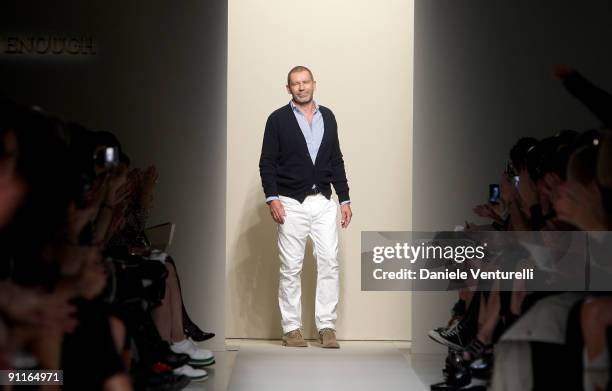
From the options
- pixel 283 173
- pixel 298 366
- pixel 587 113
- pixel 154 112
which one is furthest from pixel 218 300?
pixel 587 113

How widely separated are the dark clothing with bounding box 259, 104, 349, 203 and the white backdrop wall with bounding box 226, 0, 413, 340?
35 centimetres

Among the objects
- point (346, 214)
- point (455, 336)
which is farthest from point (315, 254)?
point (455, 336)

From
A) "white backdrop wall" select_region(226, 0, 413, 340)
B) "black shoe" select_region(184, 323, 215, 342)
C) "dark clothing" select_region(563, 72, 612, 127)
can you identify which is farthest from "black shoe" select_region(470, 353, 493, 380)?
"white backdrop wall" select_region(226, 0, 413, 340)

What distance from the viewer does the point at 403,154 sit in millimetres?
5758

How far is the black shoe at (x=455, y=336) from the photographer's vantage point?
365 cm

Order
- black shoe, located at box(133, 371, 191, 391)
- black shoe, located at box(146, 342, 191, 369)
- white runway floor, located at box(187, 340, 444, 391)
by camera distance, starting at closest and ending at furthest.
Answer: black shoe, located at box(133, 371, 191, 391)
black shoe, located at box(146, 342, 191, 369)
white runway floor, located at box(187, 340, 444, 391)

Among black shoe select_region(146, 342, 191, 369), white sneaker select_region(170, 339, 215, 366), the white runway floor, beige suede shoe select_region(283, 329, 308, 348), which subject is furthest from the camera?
beige suede shoe select_region(283, 329, 308, 348)

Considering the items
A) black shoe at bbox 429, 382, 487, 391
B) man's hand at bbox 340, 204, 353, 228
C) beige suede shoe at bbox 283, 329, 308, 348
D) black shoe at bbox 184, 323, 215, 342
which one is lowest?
beige suede shoe at bbox 283, 329, 308, 348

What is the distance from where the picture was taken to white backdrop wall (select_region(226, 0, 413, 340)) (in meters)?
5.71

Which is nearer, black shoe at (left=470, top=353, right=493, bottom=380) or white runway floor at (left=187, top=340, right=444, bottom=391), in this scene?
black shoe at (left=470, top=353, right=493, bottom=380)

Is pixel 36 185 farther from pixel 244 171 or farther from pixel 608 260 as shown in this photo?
pixel 244 171

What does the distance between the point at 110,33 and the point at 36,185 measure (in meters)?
1.57

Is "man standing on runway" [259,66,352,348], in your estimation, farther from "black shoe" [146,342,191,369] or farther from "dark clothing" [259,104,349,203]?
"black shoe" [146,342,191,369]

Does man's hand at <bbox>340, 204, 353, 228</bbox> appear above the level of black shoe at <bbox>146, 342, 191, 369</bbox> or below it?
above
